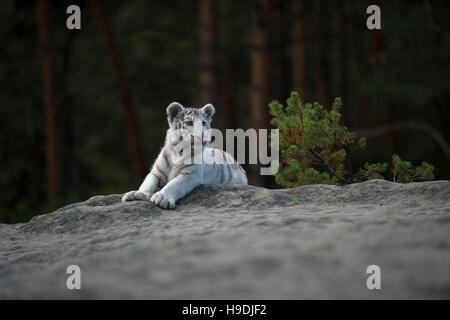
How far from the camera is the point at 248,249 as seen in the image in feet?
10.4

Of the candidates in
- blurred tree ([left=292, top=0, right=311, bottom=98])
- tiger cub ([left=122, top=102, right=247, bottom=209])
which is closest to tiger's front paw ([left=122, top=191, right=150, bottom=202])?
tiger cub ([left=122, top=102, right=247, bottom=209])

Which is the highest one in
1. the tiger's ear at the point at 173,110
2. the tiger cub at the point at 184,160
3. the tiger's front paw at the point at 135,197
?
the tiger's ear at the point at 173,110

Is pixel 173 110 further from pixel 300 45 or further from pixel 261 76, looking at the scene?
pixel 300 45

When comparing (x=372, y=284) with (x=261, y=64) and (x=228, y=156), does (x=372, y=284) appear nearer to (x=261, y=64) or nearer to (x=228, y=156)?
(x=228, y=156)

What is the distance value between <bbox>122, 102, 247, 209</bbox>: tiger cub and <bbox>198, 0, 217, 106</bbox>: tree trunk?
546cm

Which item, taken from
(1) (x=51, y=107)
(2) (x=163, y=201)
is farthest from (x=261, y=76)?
(2) (x=163, y=201)

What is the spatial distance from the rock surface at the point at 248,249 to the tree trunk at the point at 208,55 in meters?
6.90

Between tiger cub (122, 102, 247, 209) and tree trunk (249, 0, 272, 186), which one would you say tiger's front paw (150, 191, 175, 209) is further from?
tree trunk (249, 0, 272, 186)

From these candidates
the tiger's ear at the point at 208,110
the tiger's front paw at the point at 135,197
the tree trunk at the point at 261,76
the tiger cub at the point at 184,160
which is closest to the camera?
the tiger's front paw at the point at 135,197

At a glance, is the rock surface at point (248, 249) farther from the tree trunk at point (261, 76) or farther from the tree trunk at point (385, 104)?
the tree trunk at point (385, 104)

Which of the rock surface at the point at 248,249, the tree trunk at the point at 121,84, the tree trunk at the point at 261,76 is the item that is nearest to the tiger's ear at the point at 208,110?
the rock surface at the point at 248,249

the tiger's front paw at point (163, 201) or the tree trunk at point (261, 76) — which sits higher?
the tree trunk at point (261, 76)

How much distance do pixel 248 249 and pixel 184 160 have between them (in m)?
2.71

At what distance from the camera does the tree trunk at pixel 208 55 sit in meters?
11.5
